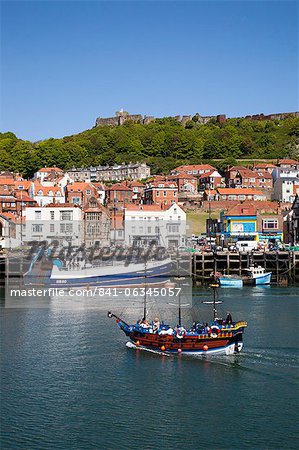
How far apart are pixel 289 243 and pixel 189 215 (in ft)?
52.5

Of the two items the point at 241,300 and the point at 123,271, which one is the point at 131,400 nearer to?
the point at 241,300

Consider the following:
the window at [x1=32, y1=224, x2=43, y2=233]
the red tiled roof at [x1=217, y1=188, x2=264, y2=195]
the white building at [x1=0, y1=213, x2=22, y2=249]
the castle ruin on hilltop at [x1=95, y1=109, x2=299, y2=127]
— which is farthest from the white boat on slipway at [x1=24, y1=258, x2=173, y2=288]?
the castle ruin on hilltop at [x1=95, y1=109, x2=299, y2=127]

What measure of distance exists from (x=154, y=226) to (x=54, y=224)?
10.2m

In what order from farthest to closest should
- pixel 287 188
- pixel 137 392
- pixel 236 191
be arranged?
pixel 287 188 < pixel 236 191 < pixel 137 392

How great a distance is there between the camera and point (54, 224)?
2672 inches

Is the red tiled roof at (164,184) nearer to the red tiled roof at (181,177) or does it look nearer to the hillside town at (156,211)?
the hillside town at (156,211)

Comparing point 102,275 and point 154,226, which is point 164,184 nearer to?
point 154,226

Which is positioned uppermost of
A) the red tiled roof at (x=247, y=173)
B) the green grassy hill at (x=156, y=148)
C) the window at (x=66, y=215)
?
the green grassy hill at (x=156, y=148)

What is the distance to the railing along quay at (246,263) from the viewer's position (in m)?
54.2

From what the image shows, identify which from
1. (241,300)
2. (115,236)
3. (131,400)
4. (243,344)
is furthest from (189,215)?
(131,400)

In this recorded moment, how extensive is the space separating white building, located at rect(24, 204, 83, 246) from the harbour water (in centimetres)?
3110

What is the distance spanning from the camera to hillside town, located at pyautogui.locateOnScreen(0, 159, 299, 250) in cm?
6656

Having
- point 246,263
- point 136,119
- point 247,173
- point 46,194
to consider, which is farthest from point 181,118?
point 246,263

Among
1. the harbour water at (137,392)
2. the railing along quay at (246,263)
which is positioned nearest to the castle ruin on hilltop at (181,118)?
the railing along quay at (246,263)
